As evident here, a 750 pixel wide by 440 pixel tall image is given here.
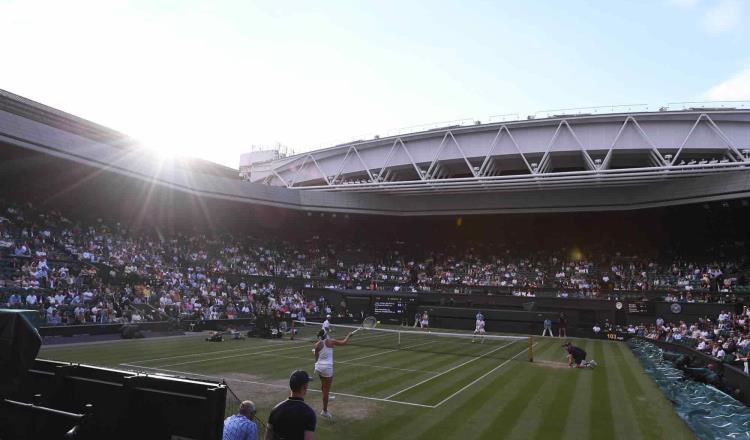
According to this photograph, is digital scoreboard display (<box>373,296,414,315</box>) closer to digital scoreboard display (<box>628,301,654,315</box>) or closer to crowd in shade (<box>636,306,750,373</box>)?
crowd in shade (<box>636,306,750,373</box>)

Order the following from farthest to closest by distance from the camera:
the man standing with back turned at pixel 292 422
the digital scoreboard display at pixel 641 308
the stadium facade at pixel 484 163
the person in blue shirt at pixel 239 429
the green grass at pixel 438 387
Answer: the digital scoreboard display at pixel 641 308 → the stadium facade at pixel 484 163 → the green grass at pixel 438 387 → the person in blue shirt at pixel 239 429 → the man standing with back turned at pixel 292 422

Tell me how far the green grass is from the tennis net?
0.41 m

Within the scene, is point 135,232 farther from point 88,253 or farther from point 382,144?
point 382,144

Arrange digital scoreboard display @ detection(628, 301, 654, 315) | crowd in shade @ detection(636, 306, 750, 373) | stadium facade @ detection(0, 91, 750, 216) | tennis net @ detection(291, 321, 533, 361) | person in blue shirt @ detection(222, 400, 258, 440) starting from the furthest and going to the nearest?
digital scoreboard display @ detection(628, 301, 654, 315) → stadium facade @ detection(0, 91, 750, 216) → tennis net @ detection(291, 321, 533, 361) → crowd in shade @ detection(636, 306, 750, 373) → person in blue shirt @ detection(222, 400, 258, 440)

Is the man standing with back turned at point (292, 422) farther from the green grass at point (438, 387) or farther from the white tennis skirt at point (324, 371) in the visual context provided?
the white tennis skirt at point (324, 371)

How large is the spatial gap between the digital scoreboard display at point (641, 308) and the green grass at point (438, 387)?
12.8 meters

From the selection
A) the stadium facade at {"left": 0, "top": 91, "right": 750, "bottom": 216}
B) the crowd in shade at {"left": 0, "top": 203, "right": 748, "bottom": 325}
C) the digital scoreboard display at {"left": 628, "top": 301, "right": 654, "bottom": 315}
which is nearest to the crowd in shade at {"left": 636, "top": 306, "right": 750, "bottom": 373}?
the digital scoreboard display at {"left": 628, "top": 301, "right": 654, "bottom": 315}

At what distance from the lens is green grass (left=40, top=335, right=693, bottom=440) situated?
11.3m

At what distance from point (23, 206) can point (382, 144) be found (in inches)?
1196

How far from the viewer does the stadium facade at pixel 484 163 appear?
115ft

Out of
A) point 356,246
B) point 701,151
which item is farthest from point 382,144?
point 701,151

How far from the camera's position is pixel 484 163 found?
43.0m

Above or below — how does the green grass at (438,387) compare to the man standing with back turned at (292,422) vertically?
below

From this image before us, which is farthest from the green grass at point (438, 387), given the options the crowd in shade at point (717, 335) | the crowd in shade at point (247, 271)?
the crowd in shade at point (247, 271)
